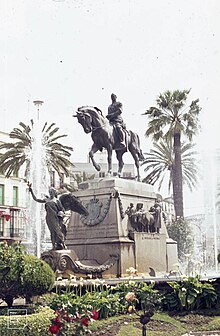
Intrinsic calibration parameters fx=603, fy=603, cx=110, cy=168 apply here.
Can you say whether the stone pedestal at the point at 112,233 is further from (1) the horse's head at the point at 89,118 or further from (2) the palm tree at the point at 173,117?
(2) the palm tree at the point at 173,117

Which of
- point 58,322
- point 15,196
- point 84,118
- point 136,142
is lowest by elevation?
point 58,322

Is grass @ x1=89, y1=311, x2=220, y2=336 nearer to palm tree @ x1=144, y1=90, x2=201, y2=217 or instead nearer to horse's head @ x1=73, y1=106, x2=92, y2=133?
horse's head @ x1=73, y1=106, x2=92, y2=133

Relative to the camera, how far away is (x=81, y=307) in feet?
28.5

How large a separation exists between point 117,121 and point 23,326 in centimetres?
1003

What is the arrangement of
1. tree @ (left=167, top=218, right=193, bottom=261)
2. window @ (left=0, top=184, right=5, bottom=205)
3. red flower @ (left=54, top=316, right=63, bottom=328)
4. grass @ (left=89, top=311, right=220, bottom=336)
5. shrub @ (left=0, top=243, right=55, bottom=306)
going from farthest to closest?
1. window @ (left=0, top=184, right=5, bottom=205)
2. tree @ (left=167, top=218, right=193, bottom=261)
3. grass @ (left=89, top=311, right=220, bottom=336)
4. shrub @ (left=0, top=243, right=55, bottom=306)
5. red flower @ (left=54, top=316, right=63, bottom=328)

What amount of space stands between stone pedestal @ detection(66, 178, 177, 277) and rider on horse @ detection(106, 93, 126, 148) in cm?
133

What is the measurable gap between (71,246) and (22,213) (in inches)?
1423

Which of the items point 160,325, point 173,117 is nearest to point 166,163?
point 173,117

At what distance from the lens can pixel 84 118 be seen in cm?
1662

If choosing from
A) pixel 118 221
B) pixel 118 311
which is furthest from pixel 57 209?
pixel 118 311

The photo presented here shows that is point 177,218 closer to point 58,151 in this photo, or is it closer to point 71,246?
point 58,151

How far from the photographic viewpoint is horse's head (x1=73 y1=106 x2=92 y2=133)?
1662 centimetres

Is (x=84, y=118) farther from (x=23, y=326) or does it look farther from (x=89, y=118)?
(x=23, y=326)

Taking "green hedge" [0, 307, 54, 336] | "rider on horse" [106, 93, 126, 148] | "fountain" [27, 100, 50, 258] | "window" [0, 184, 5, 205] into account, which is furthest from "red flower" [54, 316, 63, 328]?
"window" [0, 184, 5, 205]
